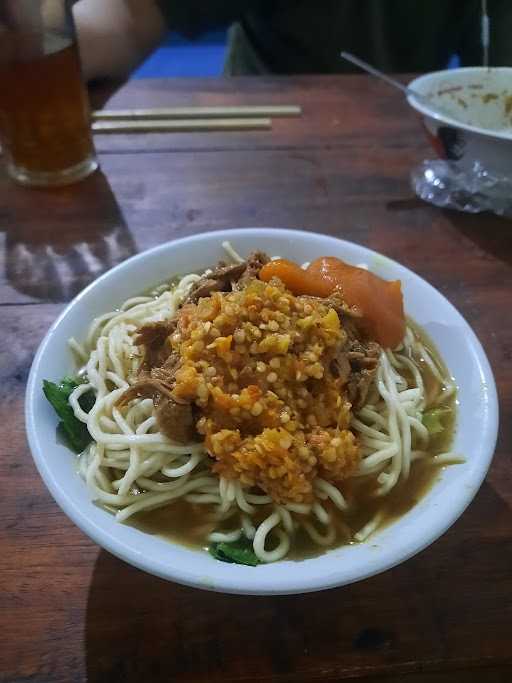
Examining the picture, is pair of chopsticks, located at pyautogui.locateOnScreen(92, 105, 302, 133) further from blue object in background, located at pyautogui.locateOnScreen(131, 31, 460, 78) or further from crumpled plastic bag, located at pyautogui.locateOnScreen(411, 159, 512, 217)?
blue object in background, located at pyautogui.locateOnScreen(131, 31, 460, 78)

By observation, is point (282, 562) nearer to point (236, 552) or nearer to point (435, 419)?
point (236, 552)

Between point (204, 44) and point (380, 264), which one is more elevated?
point (380, 264)

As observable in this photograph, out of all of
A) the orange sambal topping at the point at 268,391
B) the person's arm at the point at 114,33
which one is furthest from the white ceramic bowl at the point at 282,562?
the person's arm at the point at 114,33

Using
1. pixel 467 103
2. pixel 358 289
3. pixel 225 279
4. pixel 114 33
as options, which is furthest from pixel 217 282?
pixel 114 33

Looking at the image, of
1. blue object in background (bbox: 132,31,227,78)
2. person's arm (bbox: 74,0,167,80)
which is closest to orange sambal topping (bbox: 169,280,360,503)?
person's arm (bbox: 74,0,167,80)

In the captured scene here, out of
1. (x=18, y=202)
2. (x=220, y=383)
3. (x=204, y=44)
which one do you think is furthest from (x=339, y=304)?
(x=204, y=44)

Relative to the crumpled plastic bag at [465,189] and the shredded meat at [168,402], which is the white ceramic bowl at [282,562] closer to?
the shredded meat at [168,402]

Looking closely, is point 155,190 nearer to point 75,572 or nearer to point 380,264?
point 380,264
